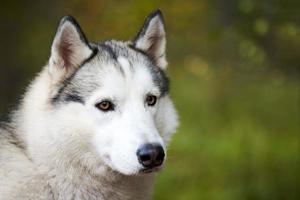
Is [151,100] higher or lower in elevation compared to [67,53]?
lower

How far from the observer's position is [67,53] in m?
5.85

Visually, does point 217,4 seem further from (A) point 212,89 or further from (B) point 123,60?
(B) point 123,60

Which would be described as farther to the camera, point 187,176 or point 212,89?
point 212,89

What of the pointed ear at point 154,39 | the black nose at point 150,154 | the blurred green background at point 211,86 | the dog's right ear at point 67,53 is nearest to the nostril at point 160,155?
the black nose at point 150,154

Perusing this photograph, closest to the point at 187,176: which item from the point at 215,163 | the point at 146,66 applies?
the point at 215,163

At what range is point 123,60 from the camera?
5.85 m

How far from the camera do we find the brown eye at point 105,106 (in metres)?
5.62

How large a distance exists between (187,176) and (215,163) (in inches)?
19.8

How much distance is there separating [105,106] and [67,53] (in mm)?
518

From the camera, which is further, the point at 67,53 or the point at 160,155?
the point at 67,53

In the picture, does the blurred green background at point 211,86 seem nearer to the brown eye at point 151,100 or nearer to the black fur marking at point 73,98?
the brown eye at point 151,100

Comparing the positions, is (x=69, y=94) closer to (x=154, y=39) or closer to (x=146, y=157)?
(x=146, y=157)

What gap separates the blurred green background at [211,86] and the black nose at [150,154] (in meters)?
5.51

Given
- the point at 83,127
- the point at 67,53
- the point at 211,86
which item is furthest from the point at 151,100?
the point at 211,86
